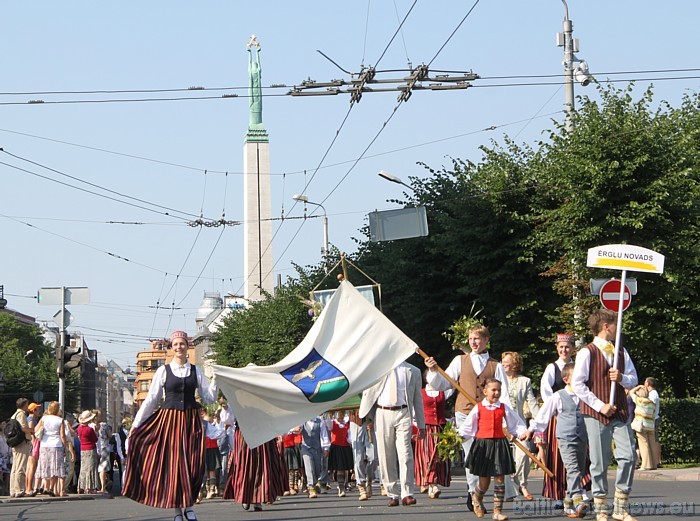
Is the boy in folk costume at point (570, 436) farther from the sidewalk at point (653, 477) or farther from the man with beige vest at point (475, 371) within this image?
the sidewalk at point (653, 477)

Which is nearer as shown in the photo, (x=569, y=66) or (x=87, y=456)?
(x=87, y=456)

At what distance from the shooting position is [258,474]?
15.1 metres

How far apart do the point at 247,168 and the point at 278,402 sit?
81.0 meters

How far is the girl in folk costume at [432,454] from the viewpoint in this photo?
1598cm

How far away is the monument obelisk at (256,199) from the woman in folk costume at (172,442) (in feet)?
242

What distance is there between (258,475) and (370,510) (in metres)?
1.84

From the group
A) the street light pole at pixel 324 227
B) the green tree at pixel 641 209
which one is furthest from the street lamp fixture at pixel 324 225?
the green tree at pixel 641 209

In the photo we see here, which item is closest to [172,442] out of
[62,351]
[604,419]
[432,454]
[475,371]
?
[475,371]

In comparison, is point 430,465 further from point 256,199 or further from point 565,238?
point 256,199

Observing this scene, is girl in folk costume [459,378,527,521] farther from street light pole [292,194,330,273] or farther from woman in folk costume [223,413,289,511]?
street light pole [292,194,330,273]

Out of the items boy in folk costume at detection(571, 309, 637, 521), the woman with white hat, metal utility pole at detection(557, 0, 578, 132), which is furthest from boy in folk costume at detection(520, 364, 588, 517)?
metal utility pole at detection(557, 0, 578, 132)

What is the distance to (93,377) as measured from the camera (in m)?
171

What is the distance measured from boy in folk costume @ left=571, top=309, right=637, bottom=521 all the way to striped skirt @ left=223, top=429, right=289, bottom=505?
18.2ft

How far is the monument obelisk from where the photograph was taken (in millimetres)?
89750
